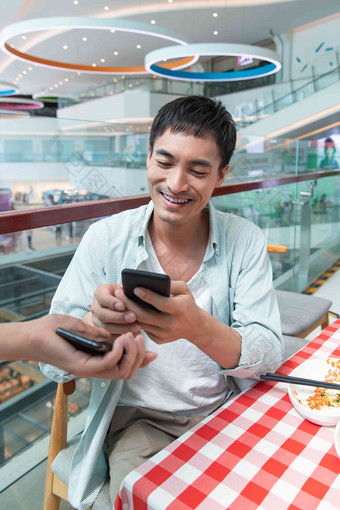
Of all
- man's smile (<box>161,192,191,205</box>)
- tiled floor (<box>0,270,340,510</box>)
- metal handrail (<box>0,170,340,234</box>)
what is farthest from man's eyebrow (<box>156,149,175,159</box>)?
tiled floor (<box>0,270,340,510</box>)

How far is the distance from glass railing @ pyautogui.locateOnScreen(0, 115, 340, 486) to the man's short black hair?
2.15 feet

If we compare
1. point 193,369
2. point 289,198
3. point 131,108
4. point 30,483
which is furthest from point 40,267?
point 131,108

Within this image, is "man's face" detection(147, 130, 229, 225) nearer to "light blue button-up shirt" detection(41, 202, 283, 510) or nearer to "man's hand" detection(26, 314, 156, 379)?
"light blue button-up shirt" detection(41, 202, 283, 510)

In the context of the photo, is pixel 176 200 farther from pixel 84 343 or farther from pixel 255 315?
pixel 84 343

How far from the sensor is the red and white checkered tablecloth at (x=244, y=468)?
0.68 meters

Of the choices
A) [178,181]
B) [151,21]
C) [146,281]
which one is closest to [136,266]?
[178,181]

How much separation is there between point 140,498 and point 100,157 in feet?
22.5

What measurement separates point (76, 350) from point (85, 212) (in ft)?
3.78

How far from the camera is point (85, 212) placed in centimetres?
181

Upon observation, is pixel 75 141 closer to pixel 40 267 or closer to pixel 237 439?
pixel 40 267

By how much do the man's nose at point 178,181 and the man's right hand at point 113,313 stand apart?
37 cm

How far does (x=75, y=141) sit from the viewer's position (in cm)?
670

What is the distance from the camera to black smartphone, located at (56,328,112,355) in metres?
0.71

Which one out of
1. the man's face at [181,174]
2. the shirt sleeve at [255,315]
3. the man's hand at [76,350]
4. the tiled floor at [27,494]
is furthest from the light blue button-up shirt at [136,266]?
the tiled floor at [27,494]
